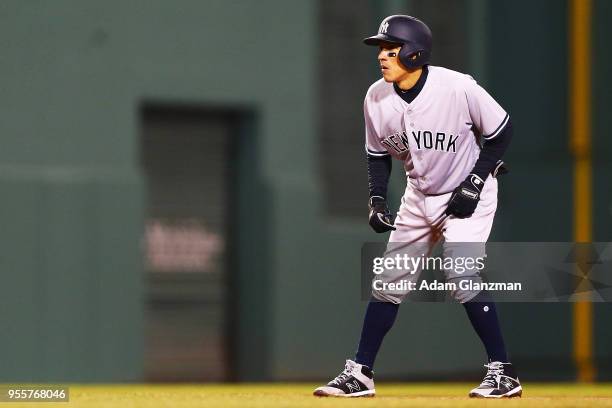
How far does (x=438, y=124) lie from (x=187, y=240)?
22.0 ft

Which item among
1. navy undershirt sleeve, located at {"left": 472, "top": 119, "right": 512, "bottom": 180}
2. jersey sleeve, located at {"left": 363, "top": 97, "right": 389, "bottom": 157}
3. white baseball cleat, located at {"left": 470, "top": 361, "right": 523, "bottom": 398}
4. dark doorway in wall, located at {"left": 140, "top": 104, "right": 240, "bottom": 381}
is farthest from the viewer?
dark doorway in wall, located at {"left": 140, "top": 104, "right": 240, "bottom": 381}

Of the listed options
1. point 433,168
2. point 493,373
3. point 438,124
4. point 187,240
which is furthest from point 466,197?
point 187,240

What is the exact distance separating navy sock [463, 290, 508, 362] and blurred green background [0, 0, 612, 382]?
611 cm

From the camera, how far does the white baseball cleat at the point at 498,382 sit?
25.7 ft

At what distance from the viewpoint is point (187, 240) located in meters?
14.3

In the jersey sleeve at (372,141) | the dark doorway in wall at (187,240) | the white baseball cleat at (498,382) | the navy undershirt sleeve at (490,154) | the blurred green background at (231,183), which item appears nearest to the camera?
the white baseball cleat at (498,382)

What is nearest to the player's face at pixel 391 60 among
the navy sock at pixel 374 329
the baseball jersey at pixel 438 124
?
the baseball jersey at pixel 438 124

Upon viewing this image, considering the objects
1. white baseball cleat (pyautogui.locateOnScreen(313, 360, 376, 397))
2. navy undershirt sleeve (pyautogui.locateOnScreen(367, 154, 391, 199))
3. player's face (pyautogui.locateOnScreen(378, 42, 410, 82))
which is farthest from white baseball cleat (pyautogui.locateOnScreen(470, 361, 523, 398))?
player's face (pyautogui.locateOnScreen(378, 42, 410, 82))

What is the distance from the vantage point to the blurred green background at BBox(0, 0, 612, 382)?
1322 cm

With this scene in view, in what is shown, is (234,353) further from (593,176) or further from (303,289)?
(593,176)

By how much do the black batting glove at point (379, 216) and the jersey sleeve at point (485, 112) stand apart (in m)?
0.67

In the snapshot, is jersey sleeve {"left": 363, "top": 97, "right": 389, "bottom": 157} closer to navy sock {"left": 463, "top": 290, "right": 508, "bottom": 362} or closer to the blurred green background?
navy sock {"left": 463, "top": 290, "right": 508, "bottom": 362}

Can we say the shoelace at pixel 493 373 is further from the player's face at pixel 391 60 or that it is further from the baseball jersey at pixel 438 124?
the player's face at pixel 391 60

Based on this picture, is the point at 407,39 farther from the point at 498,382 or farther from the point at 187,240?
the point at 187,240
